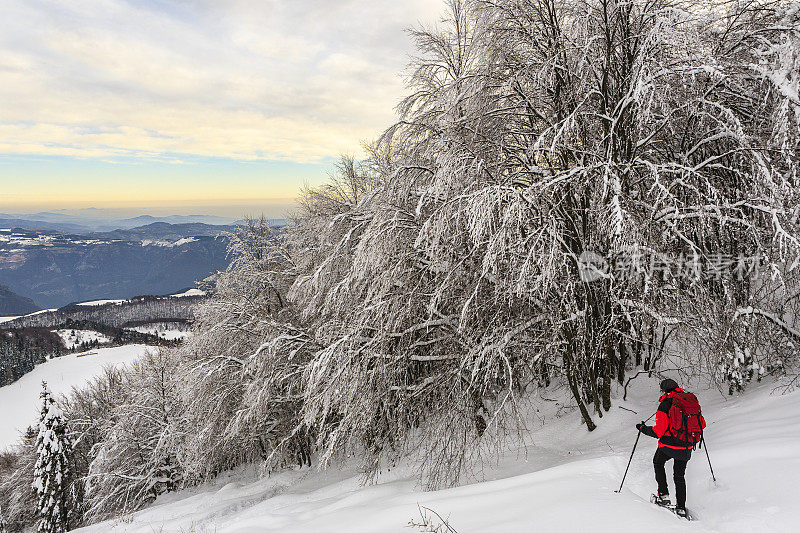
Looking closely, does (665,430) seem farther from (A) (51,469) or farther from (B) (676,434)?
(A) (51,469)

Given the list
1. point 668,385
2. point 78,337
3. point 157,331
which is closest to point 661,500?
point 668,385

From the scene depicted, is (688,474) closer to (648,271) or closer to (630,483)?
(630,483)

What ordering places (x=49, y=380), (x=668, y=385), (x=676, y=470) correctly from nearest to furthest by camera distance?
1. (x=676, y=470)
2. (x=668, y=385)
3. (x=49, y=380)

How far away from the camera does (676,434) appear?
4.47 m

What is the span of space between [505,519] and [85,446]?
34.3 metres

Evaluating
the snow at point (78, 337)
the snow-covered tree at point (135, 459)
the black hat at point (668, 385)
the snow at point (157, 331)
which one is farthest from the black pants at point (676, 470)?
the snow at point (78, 337)

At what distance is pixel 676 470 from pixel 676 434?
0.38m

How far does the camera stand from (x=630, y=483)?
4992mm

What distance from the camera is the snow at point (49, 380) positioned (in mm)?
94625

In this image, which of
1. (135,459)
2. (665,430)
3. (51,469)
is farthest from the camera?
(135,459)

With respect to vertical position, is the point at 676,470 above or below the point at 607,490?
above

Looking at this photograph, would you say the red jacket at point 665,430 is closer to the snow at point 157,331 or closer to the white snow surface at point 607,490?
the white snow surface at point 607,490

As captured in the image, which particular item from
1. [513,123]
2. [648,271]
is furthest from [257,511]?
[513,123]

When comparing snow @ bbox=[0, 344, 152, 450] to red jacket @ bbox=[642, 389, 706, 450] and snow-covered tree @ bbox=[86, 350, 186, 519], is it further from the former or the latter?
red jacket @ bbox=[642, 389, 706, 450]
